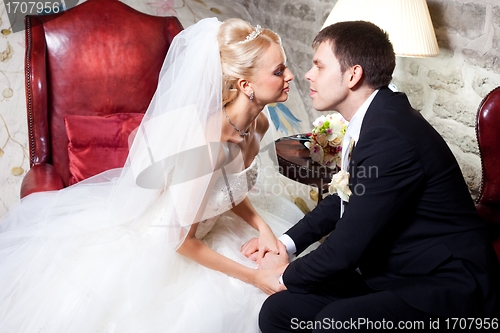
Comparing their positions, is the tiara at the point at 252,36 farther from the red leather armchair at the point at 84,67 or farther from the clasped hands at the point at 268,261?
the red leather armchair at the point at 84,67

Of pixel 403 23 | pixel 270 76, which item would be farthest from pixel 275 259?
pixel 403 23

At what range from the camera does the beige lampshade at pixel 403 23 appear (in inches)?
93.7

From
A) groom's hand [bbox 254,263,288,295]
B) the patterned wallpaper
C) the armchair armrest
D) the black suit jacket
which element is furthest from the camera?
the patterned wallpaper

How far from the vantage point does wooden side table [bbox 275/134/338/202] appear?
2.37 meters

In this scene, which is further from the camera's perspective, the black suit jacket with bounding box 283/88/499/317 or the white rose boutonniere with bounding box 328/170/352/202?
the white rose boutonniere with bounding box 328/170/352/202

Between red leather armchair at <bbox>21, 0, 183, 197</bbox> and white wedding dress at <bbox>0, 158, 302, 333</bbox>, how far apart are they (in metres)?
0.49

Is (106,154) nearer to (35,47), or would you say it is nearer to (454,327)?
(35,47)

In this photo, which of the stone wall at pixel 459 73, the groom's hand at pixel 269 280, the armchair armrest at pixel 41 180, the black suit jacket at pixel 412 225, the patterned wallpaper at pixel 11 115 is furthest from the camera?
the patterned wallpaper at pixel 11 115

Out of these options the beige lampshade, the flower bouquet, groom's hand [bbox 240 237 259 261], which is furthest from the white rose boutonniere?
the beige lampshade

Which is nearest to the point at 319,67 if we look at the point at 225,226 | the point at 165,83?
the point at 165,83

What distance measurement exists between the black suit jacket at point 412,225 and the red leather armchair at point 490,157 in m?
0.46

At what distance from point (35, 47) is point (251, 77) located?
115cm
